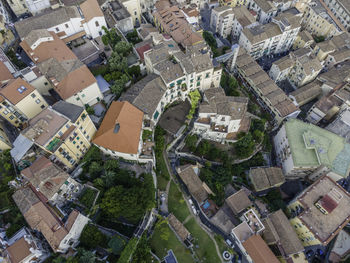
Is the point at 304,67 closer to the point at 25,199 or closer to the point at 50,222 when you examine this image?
the point at 50,222

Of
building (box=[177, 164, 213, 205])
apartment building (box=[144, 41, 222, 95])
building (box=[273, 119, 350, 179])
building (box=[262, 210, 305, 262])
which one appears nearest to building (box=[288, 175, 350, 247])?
building (box=[262, 210, 305, 262])

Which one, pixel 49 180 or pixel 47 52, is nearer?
pixel 49 180

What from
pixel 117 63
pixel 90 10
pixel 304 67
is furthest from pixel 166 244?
pixel 304 67

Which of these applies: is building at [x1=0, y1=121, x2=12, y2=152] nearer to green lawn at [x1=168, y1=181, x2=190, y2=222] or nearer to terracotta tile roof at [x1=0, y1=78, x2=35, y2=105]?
terracotta tile roof at [x1=0, y1=78, x2=35, y2=105]

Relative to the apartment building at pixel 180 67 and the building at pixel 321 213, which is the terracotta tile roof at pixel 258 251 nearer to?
the building at pixel 321 213

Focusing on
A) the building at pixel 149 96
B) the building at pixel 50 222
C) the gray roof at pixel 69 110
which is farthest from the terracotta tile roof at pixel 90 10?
the building at pixel 50 222

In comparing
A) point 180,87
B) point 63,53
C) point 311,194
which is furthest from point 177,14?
point 311,194
